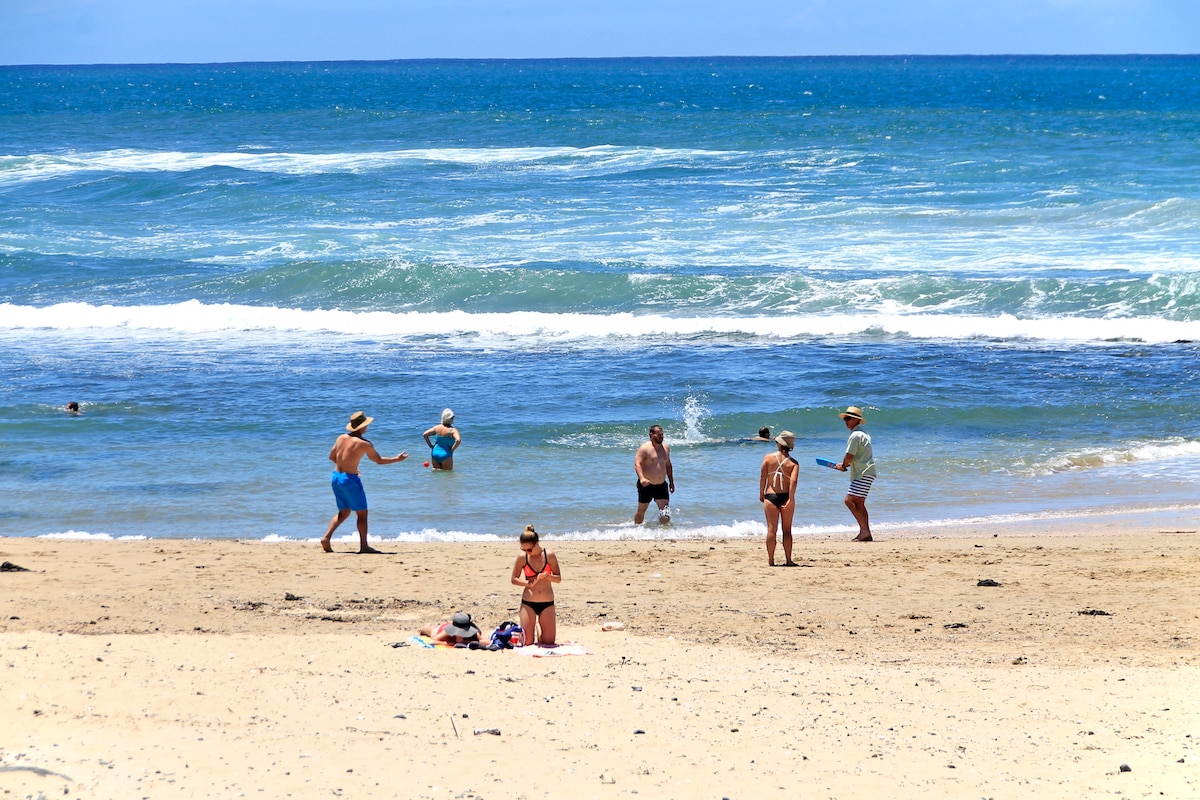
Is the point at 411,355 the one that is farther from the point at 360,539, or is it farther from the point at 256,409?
the point at 360,539

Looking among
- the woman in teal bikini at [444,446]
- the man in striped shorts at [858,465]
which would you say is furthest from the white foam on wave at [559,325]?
the man in striped shorts at [858,465]

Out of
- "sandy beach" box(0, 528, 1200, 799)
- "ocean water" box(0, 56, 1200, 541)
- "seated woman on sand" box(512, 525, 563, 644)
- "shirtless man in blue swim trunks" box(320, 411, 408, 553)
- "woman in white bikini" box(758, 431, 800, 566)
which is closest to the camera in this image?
"sandy beach" box(0, 528, 1200, 799)

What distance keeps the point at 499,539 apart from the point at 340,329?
10732mm

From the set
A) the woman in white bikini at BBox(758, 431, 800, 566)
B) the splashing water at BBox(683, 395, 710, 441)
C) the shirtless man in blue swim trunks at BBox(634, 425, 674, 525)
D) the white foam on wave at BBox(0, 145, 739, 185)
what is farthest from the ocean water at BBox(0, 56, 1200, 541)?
the woman in white bikini at BBox(758, 431, 800, 566)

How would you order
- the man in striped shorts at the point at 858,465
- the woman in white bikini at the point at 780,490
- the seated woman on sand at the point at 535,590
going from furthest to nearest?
the man in striped shorts at the point at 858,465 → the woman in white bikini at the point at 780,490 → the seated woman on sand at the point at 535,590

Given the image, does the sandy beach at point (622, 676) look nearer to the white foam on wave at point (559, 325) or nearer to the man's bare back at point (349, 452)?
the man's bare back at point (349, 452)

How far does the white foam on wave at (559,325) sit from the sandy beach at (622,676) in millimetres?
9613

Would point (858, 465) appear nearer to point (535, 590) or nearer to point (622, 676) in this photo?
point (535, 590)

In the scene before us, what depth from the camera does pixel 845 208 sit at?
29.9 m

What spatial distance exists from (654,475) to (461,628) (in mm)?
4055

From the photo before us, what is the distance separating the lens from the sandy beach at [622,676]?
5652 millimetres

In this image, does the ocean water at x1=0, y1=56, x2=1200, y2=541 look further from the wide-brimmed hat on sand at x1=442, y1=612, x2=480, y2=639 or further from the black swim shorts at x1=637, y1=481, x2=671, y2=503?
the wide-brimmed hat on sand at x1=442, y1=612, x2=480, y2=639

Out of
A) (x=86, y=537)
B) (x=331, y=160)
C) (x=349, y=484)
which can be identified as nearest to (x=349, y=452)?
(x=349, y=484)

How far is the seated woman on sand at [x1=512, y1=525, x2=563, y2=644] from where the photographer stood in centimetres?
754
